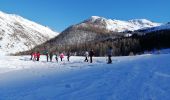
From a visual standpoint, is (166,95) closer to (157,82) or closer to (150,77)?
(157,82)

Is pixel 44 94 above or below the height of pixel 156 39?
below

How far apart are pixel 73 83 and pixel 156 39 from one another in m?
144

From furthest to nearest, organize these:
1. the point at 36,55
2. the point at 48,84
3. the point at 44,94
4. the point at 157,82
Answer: the point at 36,55
the point at 48,84
the point at 157,82
the point at 44,94

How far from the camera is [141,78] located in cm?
2116

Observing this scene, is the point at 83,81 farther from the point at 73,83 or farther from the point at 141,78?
the point at 141,78

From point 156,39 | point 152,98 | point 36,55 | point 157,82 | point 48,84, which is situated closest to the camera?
point 152,98

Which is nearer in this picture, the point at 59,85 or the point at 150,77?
the point at 59,85

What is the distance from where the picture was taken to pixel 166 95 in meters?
16.0

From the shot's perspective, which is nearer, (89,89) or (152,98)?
(152,98)

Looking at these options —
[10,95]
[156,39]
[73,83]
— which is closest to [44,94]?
[10,95]

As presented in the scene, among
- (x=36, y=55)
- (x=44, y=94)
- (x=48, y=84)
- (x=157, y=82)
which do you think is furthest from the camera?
(x=36, y=55)

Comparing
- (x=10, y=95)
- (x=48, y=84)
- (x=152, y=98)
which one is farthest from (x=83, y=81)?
(x=152, y=98)

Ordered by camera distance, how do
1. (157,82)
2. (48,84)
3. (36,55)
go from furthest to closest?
(36,55), (48,84), (157,82)

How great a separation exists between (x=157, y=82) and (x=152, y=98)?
424 cm
